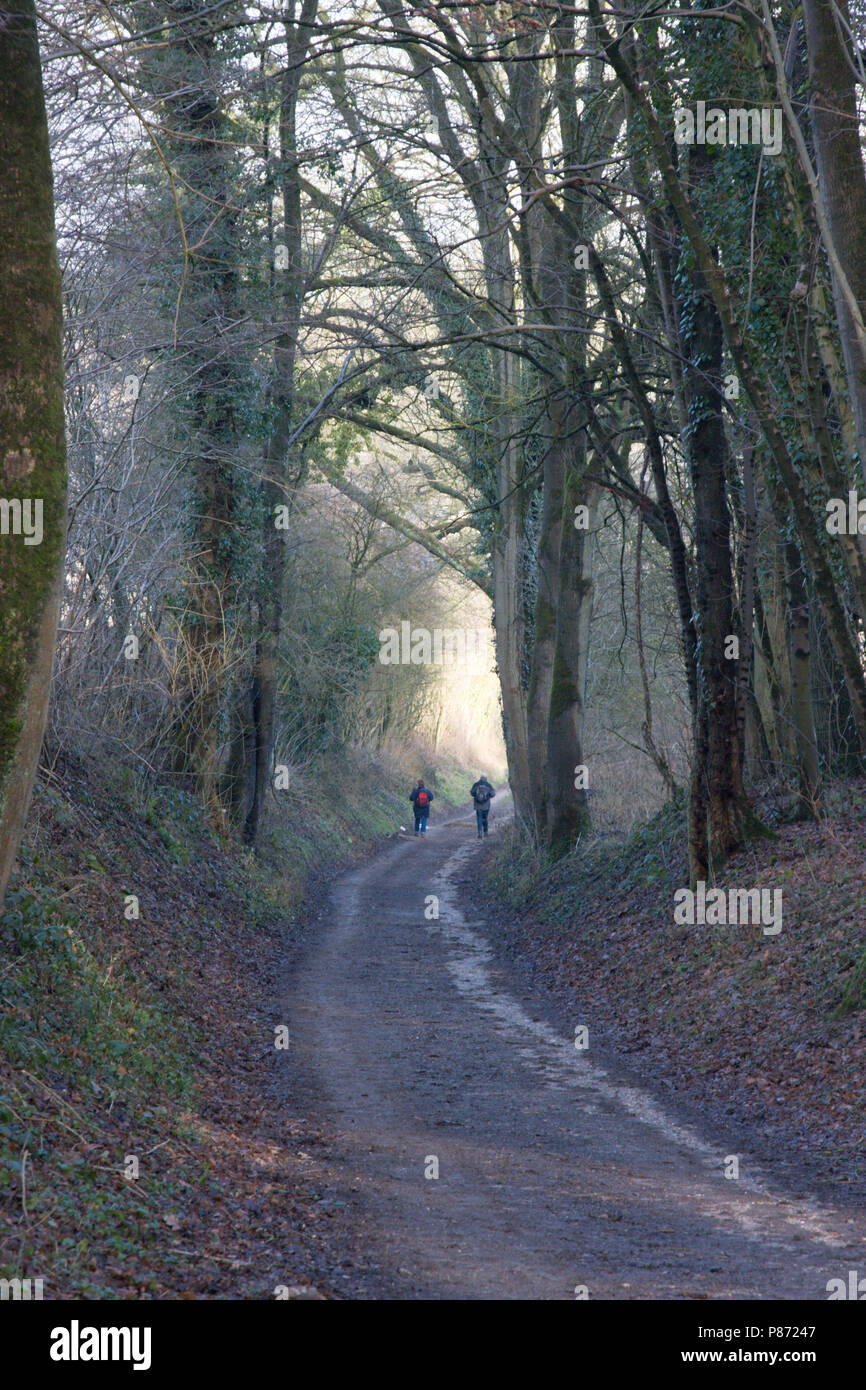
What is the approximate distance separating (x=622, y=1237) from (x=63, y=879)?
20.9 ft

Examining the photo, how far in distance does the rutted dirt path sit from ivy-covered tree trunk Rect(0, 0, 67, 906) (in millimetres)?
Result: 2995

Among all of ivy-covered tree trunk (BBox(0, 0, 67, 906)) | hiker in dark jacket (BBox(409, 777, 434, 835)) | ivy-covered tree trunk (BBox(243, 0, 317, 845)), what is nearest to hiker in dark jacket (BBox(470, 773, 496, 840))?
hiker in dark jacket (BBox(409, 777, 434, 835))

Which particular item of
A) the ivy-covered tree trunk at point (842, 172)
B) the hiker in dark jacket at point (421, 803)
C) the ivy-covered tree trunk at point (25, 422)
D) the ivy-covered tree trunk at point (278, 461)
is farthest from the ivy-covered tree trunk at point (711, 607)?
the hiker in dark jacket at point (421, 803)

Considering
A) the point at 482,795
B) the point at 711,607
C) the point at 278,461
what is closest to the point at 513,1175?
the point at 711,607

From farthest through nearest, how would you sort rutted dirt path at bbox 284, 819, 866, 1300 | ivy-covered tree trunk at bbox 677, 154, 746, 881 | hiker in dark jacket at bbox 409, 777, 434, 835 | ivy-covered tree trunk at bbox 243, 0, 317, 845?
hiker in dark jacket at bbox 409, 777, 434, 835, ivy-covered tree trunk at bbox 243, 0, 317, 845, ivy-covered tree trunk at bbox 677, 154, 746, 881, rutted dirt path at bbox 284, 819, 866, 1300

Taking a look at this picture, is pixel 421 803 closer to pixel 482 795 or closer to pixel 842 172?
pixel 482 795

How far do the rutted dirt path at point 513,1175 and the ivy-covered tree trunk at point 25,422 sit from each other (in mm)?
2995

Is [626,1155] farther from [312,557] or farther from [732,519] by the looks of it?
[312,557]

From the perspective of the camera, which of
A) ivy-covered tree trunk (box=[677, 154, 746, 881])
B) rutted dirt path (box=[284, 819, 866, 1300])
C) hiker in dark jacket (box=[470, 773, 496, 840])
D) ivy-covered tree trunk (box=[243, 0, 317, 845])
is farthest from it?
hiker in dark jacket (box=[470, 773, 496, 840])

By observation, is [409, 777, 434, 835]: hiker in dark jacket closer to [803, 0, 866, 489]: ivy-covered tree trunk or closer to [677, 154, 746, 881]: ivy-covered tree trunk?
[677, 154, 746, 881]: ivy-covered tree trunk

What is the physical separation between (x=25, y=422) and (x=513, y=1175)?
5322 millimetres

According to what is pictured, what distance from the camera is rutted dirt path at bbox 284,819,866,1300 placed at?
5633 millimetres

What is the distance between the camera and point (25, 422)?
20.0ft
